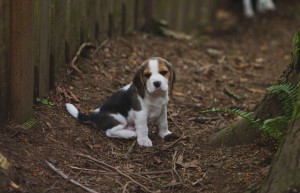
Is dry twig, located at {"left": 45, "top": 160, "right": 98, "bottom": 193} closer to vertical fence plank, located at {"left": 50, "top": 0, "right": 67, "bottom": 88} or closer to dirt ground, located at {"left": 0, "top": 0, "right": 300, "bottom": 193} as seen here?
dirt ground, located at {"left": 0, "top": 0, "right": 300, "bottom": 193}

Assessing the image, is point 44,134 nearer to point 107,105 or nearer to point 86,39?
point 107,105

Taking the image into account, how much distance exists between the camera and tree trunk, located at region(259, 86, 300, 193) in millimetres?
4285

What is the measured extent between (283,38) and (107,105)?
233 inches

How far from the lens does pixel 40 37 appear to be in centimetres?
616

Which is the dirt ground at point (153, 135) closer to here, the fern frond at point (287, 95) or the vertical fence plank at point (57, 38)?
the vertical fence plank at point (57, 38)

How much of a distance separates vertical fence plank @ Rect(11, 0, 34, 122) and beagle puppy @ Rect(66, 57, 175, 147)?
750mm

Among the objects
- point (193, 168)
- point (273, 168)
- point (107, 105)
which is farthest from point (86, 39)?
point (273, 168)

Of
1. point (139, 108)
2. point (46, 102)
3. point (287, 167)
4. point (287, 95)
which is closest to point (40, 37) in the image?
point (46, 102)

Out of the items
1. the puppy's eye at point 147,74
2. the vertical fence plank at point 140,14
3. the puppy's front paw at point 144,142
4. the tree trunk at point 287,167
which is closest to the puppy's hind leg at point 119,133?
the puppy's front paw at point 144,142

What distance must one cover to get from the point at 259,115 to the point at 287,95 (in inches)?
20.6

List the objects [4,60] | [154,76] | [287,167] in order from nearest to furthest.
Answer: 1. [287,167]
2. [4,60]
3. [154,76]

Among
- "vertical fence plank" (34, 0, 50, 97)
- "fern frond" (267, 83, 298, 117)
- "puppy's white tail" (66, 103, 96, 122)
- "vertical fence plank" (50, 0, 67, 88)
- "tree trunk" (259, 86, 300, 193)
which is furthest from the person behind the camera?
"vertical fence plank" (50, 0, 67, 88)

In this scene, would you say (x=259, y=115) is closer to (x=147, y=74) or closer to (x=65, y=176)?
(x=147, y=74)

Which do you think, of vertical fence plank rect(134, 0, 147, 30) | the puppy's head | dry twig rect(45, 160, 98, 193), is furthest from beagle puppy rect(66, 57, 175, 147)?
vertical fence plank rect(134, 0, 147, 30)
